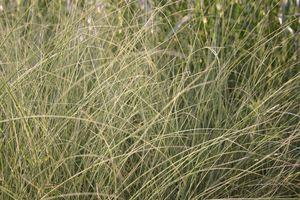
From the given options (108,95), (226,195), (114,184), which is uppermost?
(108,95)

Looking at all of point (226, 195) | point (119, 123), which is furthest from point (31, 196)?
point (226, 195)

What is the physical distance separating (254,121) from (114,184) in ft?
2.19

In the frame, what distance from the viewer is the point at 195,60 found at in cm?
309

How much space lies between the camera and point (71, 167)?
2492 millimetres

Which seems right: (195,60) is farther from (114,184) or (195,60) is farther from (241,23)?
(114,184)

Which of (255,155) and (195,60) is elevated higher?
(195,60)

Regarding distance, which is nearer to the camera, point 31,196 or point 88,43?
point 31,196

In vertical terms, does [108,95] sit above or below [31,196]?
above

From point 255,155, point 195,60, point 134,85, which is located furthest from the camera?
point 195,60

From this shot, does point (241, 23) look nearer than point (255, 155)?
No

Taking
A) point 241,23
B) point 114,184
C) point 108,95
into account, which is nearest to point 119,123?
point 108,95

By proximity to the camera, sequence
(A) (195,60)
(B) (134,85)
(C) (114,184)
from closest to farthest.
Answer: (C) (114,184), (B) (134,85), (A) (195,60)

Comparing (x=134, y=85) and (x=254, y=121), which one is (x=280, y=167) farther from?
(x=134, y=85)

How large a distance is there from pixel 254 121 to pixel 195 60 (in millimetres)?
496
